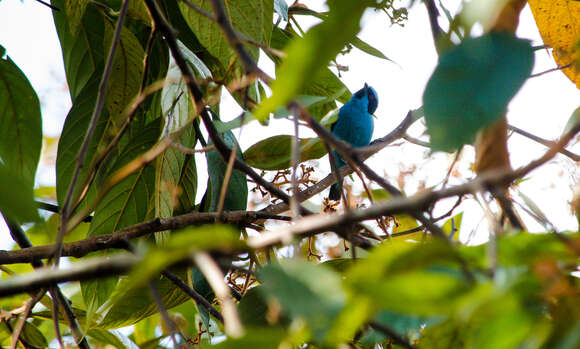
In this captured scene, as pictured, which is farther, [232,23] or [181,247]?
[232,23]

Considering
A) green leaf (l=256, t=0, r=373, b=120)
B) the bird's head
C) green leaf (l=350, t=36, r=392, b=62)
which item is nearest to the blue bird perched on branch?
the bird's head

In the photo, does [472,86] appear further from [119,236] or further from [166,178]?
[166,178]

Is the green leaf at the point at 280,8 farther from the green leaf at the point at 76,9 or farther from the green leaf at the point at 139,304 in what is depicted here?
the green leaf at the point at 139,304

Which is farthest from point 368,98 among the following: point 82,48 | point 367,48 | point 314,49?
point 314,49

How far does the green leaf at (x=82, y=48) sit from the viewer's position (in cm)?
162

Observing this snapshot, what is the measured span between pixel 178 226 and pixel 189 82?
1.28 feet

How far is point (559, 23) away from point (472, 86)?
77cm

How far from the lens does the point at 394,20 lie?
1.44 meters

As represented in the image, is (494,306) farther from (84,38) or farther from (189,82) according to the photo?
(84,38)

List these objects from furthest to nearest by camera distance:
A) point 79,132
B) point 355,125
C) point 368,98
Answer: point 368,98
point 355,125
point 79,132

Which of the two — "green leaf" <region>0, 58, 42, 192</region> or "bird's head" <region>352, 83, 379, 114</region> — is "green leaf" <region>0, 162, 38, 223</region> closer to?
"green leaf" <region>0, 58, 42, 192</region>

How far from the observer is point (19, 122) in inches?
56.2

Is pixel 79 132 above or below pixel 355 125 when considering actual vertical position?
below

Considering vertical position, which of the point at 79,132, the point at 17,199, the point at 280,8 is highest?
the point at 280,8
